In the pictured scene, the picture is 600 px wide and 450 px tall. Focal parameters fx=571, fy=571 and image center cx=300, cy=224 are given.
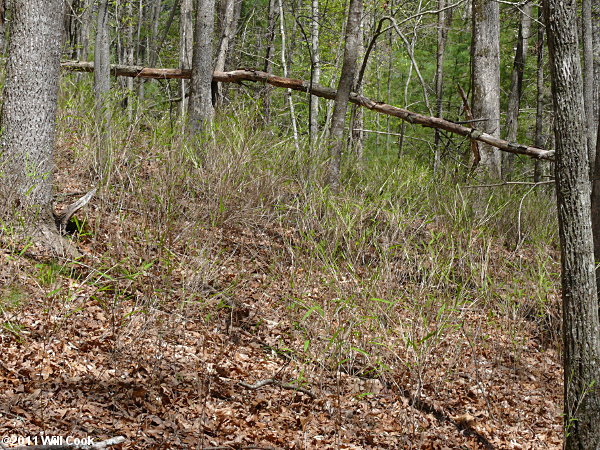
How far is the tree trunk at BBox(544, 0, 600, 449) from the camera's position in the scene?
315 cm

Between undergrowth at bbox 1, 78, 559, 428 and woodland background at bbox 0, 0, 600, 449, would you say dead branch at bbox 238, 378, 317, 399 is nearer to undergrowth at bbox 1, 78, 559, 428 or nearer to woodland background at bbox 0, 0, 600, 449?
woodland background at bbox 0, 0, 600, 449

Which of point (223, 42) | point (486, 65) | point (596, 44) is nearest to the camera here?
point (486, 65)

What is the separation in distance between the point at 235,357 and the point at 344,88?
3.92 m

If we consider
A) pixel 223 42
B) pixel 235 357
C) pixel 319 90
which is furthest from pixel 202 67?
pixel 235 357

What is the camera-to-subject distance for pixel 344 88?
6758mm

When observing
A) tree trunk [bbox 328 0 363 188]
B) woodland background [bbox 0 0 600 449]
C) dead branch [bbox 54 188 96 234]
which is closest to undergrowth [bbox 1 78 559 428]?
woodland background [bbox 0 0 600 449]

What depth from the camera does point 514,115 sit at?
12.1 meters

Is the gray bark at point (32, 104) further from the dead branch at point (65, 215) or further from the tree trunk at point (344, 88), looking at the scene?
the tree trunk at point (344, 88)

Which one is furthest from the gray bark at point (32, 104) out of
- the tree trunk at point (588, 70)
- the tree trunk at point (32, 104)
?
the tree trunk at point (588, 70)

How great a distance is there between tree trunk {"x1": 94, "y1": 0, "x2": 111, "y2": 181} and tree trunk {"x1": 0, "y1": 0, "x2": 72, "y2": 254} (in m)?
0.84

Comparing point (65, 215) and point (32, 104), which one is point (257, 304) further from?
point (32, 104)

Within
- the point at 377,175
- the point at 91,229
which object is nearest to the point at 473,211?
the point at 377,175

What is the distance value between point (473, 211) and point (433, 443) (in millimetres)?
3525

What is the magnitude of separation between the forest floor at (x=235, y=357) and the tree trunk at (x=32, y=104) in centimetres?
44
